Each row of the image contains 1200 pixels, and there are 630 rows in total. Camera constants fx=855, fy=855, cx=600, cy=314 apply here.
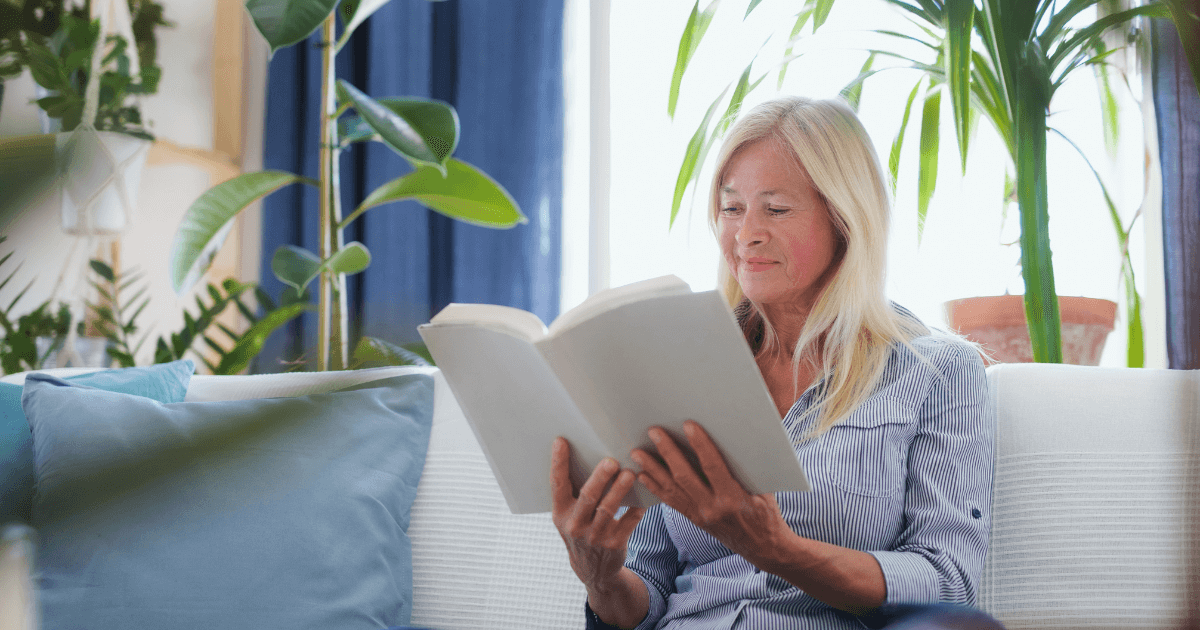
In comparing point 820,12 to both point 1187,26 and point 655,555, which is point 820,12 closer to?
point 655,555

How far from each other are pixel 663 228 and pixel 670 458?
1489 millimetres

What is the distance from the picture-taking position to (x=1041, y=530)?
0.94 meters

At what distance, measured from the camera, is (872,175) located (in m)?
1.05

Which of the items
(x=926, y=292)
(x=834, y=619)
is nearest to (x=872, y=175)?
(x=834, y=619)

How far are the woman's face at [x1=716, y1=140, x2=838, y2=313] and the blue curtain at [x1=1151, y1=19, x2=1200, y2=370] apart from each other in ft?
2.73

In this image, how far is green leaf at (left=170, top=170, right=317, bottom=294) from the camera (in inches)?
14.3

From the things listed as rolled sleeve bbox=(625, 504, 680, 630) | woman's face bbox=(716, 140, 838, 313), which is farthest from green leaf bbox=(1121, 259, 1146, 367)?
rolled sleeve bbox=(625, 504, 680, 630)

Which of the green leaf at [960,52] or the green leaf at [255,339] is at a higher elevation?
the green leaf at [960,52]

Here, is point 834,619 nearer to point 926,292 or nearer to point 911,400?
point 911,400

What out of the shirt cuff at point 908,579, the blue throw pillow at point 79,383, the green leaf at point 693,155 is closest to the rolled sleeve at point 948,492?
the shirt cuff at point 908,579

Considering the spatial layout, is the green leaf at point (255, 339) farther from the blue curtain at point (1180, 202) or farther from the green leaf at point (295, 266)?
the green leaf at point (295, 266)

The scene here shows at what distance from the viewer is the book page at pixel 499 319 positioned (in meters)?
0.62

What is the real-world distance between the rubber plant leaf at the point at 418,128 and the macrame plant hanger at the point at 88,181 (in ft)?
3.29

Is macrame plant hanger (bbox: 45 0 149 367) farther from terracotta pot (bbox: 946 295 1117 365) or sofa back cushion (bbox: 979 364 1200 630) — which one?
terracotta pot (bbox: 946 295 1117 365)
